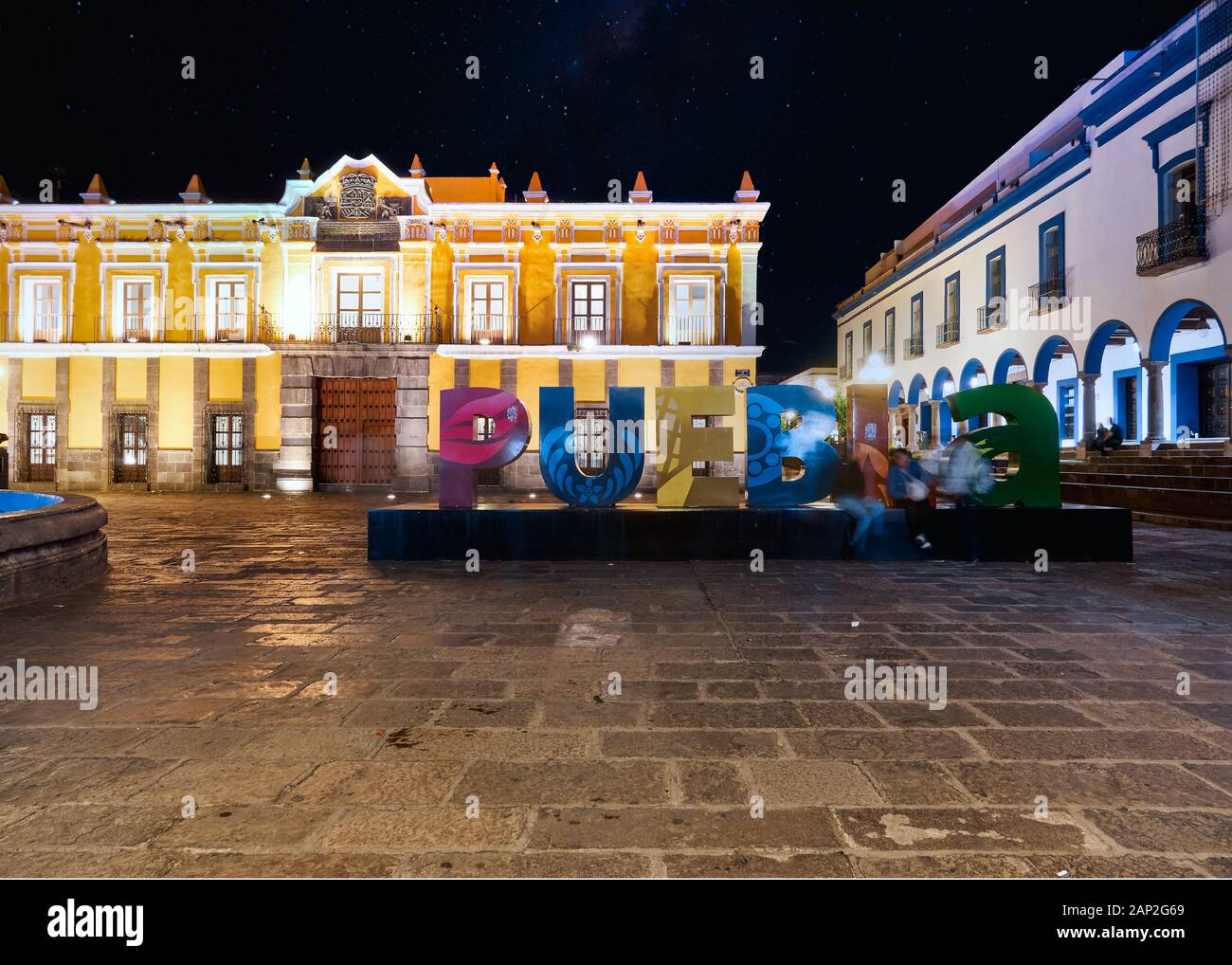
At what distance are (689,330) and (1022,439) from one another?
47.3 ft

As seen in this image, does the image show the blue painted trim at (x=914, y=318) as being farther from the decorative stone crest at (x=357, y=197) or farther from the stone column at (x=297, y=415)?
the stone column at (x=297, y=415)

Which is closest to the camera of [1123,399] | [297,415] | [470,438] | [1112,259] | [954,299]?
[470,438]

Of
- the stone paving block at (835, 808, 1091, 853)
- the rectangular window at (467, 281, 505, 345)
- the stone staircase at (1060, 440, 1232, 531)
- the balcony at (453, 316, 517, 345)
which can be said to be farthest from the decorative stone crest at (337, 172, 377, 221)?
the stone paving block at (835, 808, 1091, 853)

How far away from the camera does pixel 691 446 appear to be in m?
8.61

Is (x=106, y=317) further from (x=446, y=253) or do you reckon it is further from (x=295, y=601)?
(x=295, y=601)

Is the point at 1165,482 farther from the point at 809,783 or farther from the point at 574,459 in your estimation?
the point at 809,783

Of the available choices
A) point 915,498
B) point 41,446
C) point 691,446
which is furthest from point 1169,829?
point 41,446

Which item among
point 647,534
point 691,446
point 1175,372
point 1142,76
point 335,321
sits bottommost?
point 647,534

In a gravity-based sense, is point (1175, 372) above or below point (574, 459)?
above

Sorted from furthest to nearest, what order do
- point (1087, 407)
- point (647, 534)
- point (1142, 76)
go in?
point (1087, 407) → point (1142, 76) → point (647, 534)

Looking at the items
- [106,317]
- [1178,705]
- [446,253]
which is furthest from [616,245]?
[1178,705]

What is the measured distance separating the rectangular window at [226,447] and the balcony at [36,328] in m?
5.47

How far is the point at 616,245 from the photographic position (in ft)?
71.7

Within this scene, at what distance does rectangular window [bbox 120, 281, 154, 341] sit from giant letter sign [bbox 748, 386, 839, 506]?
69.9 feet
